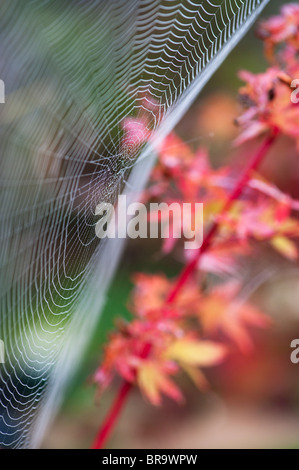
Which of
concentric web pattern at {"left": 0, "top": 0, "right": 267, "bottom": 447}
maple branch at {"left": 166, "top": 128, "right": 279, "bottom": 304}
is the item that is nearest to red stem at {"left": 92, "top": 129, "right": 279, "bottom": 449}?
maple branch at {"left": 166, "top": 128, "right": 279, "bottom": 304}

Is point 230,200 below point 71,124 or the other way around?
below

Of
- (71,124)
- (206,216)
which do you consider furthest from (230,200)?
(71,124)

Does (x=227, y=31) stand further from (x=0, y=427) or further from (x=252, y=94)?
(x=0, y=427)

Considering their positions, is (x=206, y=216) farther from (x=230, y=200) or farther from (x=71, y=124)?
Answer: (x=71, y=124)

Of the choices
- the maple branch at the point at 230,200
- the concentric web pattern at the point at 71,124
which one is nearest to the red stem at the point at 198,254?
the maple branch at the point at 230,200

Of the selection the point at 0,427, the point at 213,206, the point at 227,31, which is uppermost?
the point at 227,31

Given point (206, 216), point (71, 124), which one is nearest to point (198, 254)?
point (206, 216)

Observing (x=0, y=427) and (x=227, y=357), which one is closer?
(x=0, y=427)

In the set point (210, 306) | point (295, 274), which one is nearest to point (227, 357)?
point (295, 274)
